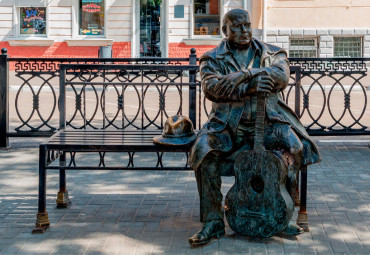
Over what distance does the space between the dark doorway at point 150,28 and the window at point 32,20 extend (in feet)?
11.3

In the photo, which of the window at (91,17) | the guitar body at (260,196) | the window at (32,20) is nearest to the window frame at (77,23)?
the window at (91,17)

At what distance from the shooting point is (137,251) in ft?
17.5

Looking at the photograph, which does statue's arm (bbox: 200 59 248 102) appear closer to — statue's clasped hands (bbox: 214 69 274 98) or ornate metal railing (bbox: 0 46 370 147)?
statue's clasped hands (bbox: 214 69 274 98)

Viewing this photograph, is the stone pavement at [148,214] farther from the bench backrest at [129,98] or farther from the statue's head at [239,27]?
the statue's head at [239,27]

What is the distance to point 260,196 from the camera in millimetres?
5402

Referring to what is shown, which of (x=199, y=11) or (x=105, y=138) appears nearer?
(x=105, y=138)

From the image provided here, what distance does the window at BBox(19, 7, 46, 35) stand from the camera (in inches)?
953

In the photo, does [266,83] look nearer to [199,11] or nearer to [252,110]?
[252,110]

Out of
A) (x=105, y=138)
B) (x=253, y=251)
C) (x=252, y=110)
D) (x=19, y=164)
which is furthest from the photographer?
(x=19, y=164)

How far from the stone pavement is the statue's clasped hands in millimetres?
1177

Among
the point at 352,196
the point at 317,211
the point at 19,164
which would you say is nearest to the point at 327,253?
→ the point at 317,211

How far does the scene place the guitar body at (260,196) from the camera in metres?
5.37

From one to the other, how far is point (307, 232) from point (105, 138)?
194cm

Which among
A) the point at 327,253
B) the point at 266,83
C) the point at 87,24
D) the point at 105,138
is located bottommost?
the point at 327,253
